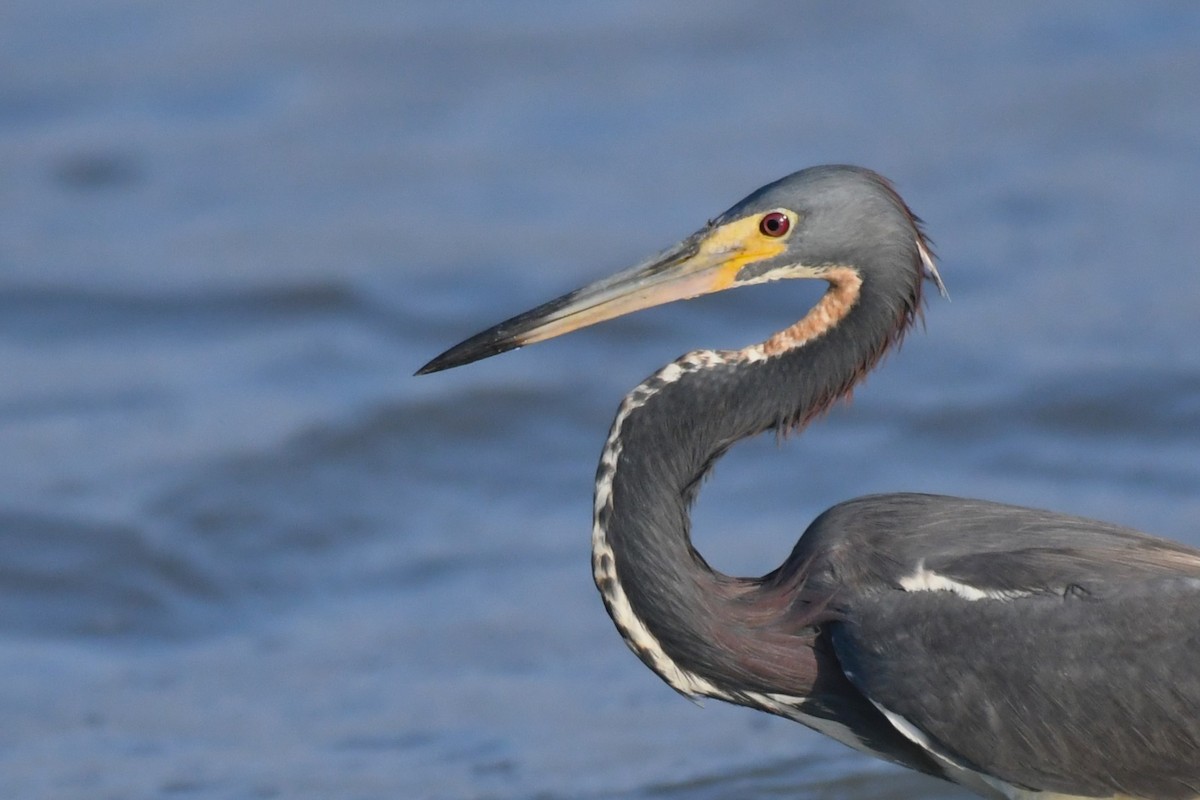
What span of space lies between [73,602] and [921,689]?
16.8 feet

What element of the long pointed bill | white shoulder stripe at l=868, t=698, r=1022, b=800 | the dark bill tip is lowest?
white shoulder stripe at l=868, t=698, r=1022, b=800

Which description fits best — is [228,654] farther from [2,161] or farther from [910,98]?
→ [910,98]

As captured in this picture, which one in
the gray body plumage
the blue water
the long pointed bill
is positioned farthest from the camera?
the blue water

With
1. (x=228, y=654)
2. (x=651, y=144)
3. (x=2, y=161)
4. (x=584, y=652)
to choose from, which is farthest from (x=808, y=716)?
(x=2, y=161)

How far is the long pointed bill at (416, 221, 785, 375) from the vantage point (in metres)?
6.20

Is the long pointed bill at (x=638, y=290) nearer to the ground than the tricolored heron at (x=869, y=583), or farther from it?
farther from it

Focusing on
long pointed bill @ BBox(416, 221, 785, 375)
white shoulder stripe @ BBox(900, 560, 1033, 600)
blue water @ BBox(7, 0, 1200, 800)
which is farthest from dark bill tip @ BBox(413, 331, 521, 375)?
blue water @ BBox(7, 0, 1200, 800)

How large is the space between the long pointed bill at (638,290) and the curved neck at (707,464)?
0.75 feet

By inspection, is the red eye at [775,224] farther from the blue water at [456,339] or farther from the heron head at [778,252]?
the blue water at [456,339]

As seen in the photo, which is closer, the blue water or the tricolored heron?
the tricolored heron

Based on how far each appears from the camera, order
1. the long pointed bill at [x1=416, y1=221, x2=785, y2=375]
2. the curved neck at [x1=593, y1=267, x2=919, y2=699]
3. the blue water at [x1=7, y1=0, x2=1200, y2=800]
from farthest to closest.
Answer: the blue water at [x1=7, y1=0, x2=1200, y2=800] < the long pointed bill at [x1=416, y1=221, x2=785, y2=375] < the curved neck at [x1=593, y1=267, x2=919, y2=699]

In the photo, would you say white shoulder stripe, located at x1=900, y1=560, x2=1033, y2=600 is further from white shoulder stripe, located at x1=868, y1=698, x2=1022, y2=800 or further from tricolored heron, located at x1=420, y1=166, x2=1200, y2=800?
white shoulder stripe, located at x1=868, y1=698, x2=1022, y2=800

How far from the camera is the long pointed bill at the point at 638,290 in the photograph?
6195 mm

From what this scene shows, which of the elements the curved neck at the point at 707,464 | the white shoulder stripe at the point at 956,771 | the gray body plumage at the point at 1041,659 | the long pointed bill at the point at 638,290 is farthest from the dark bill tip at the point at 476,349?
the white shoulder stripe at the point at 956,771
